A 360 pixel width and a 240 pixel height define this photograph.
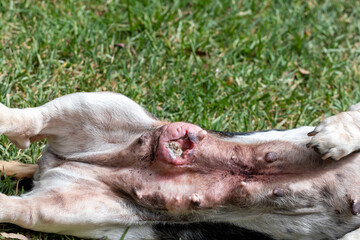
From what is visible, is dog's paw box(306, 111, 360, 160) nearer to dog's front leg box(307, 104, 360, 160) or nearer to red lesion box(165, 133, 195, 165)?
dog's front leg box(307, 104, 360, 160)

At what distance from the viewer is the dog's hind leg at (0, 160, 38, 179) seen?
3.58 meters

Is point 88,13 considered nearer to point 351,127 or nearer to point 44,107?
point 44,107

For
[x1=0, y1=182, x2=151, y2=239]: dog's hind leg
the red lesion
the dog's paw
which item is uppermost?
the dog's paw

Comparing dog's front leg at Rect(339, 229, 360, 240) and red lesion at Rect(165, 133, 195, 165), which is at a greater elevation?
red lesion at Rect(165, 133, 195, 165)

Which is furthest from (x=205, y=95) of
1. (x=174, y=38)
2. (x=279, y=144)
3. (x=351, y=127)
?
(x=351, y=127)

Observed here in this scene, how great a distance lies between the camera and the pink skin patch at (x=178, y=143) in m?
3.36

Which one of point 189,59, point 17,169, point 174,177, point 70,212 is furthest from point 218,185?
point 189,59

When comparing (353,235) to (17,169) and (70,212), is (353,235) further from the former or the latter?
(17,169)

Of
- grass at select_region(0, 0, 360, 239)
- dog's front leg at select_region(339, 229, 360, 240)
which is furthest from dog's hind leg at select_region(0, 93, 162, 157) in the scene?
dog's front leg at select_region(339, 229, 360, 240)

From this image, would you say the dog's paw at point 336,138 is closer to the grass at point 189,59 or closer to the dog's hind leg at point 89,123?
the dog's hind leg at point 89,123

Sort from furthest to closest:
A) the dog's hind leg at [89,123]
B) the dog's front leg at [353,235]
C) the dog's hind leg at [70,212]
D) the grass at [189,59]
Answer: the grass at [189,59] → the dog's hind leg at [89,123] → the dog's hind leg at [70,212] → the dog's front leg at [353,235]

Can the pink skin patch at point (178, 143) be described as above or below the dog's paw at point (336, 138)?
below

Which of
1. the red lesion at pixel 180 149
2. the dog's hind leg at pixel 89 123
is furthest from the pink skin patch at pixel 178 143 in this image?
the dog's hind leg at pixel 89 123

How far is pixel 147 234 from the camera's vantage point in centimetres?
338
